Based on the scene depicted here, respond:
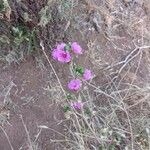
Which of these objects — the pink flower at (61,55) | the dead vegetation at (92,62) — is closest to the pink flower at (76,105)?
the dead vegetation at (92,62)

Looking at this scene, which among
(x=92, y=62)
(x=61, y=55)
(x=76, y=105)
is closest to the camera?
(x=76, y=105)

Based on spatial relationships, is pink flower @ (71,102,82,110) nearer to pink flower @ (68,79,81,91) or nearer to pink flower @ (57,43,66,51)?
pink flower @ (68,79,81,91)

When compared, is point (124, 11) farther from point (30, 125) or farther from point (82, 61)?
point (30, 125)

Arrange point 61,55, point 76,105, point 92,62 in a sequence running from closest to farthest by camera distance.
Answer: point 76,105, point 61,55, point 92,62

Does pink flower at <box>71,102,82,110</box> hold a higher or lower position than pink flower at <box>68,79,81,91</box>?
lower

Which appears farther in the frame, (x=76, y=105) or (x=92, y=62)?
(x=92, y=62)

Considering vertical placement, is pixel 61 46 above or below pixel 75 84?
above

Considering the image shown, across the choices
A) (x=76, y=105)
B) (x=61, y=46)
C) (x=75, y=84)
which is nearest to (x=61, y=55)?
(x=61, y=46)

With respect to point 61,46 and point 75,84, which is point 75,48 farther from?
point 75,84

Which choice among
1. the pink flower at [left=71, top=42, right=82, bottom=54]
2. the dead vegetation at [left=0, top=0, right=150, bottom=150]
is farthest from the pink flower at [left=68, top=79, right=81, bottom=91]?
the pink flower at [left=71, top=42, right=82, bottom=54]
